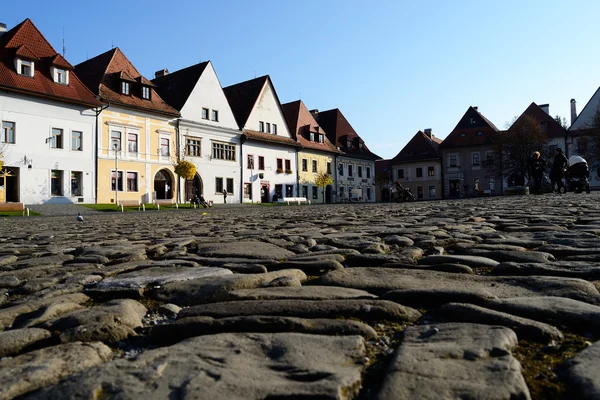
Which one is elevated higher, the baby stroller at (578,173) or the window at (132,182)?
the window at (132,182)

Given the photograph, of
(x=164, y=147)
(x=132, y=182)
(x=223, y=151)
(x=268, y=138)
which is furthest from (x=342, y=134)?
(x=132, y=182)

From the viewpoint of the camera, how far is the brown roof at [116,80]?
34.0 m

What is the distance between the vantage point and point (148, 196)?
35250 mm

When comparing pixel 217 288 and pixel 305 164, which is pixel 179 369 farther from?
pixel 305 164

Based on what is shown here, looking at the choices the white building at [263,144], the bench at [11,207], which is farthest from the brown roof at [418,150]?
the bench at [11,207]

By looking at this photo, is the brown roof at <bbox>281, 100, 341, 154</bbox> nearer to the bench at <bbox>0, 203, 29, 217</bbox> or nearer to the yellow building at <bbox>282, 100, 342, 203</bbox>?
the yellow building at <bbox>282, 100, 342, 203</bbox>

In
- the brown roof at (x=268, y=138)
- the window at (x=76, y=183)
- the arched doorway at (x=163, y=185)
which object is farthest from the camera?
the brown roof at (x=268, y=138)

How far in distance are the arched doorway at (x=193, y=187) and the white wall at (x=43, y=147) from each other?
8.00 metres

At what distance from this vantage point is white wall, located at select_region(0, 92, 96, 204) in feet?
94.5

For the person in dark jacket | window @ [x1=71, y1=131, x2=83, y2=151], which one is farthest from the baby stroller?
window @ [x1=71, y1=131, x2=83, y2=151]

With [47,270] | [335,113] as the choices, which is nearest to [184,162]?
[335,113]

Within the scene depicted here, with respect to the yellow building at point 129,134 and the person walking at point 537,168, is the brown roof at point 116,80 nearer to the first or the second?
the yellow building at point 129,134

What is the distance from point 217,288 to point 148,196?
3453 centimetres

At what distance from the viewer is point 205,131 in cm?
3966
